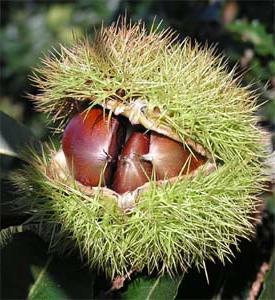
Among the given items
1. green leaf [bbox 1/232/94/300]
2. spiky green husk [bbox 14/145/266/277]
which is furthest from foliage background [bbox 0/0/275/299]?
spiky green husk [bbox 14/145/266/277]

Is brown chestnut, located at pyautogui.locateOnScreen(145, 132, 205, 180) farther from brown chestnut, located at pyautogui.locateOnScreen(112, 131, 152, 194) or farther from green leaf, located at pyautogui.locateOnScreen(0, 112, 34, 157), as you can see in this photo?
green leaf, located at pyautogui.locateOnScreen(0, 112, 34, 157)

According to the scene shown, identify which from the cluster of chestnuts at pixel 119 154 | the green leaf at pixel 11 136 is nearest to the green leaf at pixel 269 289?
the cluster of chestnuts at pixel 119 154

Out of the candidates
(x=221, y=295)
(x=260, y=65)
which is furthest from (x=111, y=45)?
(x=260, y=65)

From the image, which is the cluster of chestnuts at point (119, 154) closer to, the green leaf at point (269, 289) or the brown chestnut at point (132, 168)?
the brown chestnut at point (132, 168)

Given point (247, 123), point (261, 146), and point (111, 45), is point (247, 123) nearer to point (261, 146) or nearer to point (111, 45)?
point (261, 146)

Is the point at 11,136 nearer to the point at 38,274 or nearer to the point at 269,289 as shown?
the point at 38,274

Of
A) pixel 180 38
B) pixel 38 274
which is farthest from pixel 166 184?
pixel 180 38
